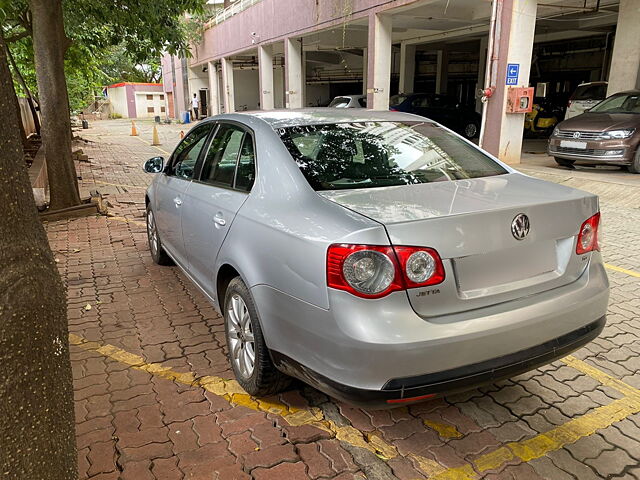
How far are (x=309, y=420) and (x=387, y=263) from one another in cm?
120

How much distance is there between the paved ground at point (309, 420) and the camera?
247 cm

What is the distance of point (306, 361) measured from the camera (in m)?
2.38

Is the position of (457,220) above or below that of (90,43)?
below

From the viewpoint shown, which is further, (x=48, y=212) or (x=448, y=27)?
(x=448, y=27)

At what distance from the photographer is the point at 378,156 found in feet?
10.2

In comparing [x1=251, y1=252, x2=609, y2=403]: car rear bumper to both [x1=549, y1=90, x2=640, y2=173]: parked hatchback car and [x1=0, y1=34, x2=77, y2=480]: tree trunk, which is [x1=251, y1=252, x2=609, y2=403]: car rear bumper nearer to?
[x1=0, y1=34, x2=77, y2=480]: tree trunk

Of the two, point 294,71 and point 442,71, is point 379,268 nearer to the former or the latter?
point 294,71

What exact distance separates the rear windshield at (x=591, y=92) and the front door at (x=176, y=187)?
1406 cm

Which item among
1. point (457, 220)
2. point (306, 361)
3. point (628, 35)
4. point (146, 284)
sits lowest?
point (146, 284)

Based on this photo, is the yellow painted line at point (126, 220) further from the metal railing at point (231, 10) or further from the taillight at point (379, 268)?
the metal railing at point (231, 10)

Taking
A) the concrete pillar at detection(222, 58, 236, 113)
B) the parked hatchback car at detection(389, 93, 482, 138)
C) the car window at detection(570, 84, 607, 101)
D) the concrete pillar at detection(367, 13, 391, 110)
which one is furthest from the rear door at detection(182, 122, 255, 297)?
the concrete pillar at detection(222, 58, 236, 113)

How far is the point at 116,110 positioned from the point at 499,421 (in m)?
60.2

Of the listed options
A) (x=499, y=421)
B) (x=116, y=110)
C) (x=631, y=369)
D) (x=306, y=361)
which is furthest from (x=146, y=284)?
(x=116, y=110)

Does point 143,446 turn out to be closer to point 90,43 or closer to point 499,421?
point 499,421
